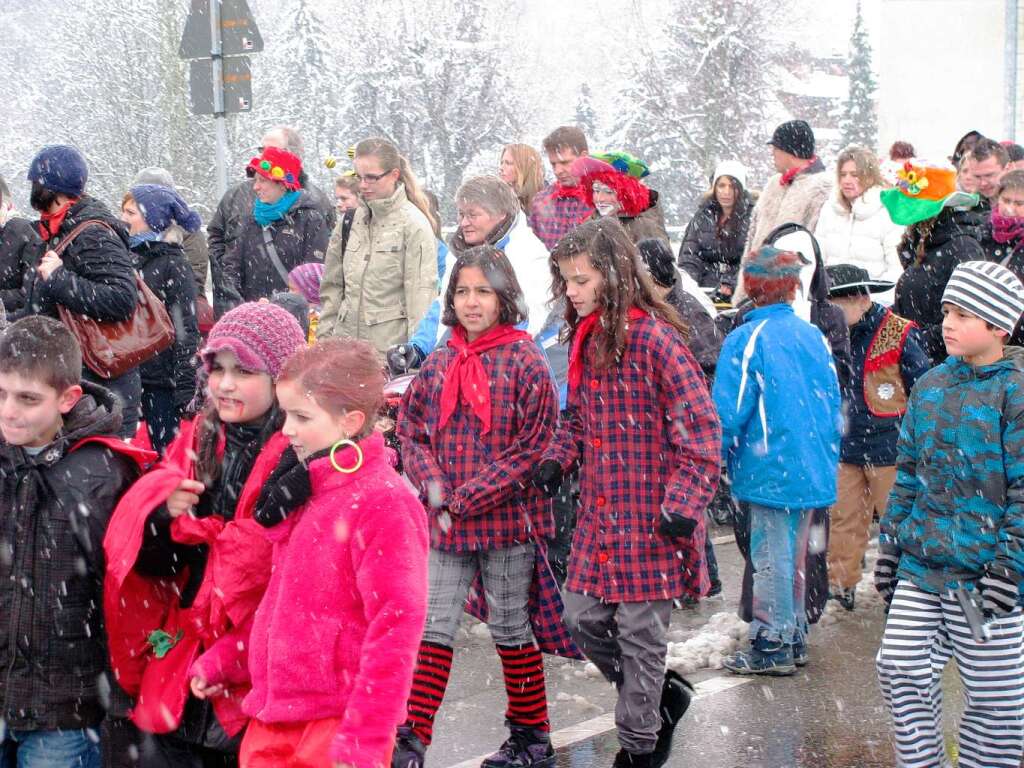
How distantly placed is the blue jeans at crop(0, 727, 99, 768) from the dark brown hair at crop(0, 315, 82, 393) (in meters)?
0.95

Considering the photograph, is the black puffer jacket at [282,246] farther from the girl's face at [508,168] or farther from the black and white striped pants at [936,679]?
the black and white striped pants at [936,679]

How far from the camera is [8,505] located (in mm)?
3854

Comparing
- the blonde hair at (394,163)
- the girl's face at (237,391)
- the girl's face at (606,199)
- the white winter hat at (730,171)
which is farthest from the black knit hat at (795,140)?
the girl's face at (237,391)

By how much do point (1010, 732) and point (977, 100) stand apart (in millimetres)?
36271

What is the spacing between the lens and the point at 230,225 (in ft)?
34.3

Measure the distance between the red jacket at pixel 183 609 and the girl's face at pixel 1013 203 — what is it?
5850 millimetres

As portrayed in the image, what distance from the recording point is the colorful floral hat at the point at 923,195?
852 centimetres

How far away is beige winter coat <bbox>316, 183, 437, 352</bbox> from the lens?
8195 millimetres

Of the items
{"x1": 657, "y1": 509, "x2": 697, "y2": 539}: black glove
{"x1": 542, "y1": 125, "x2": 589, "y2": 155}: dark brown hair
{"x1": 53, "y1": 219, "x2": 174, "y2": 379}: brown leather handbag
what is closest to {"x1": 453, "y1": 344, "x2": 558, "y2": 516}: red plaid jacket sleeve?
{"x1": 657, "y1": 509, "x2": 697, "y2": 539}: black glove

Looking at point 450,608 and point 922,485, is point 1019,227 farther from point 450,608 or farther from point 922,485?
point 450,608

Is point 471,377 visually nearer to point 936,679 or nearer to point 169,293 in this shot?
point 936,679

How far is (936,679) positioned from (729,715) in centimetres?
128

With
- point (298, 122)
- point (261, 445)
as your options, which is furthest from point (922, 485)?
point (298, 122)

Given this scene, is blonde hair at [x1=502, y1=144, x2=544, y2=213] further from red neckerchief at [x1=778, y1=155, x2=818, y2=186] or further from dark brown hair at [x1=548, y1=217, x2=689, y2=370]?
dark brown hair at [x1=548, y1=217, x2=689, y2=370]
